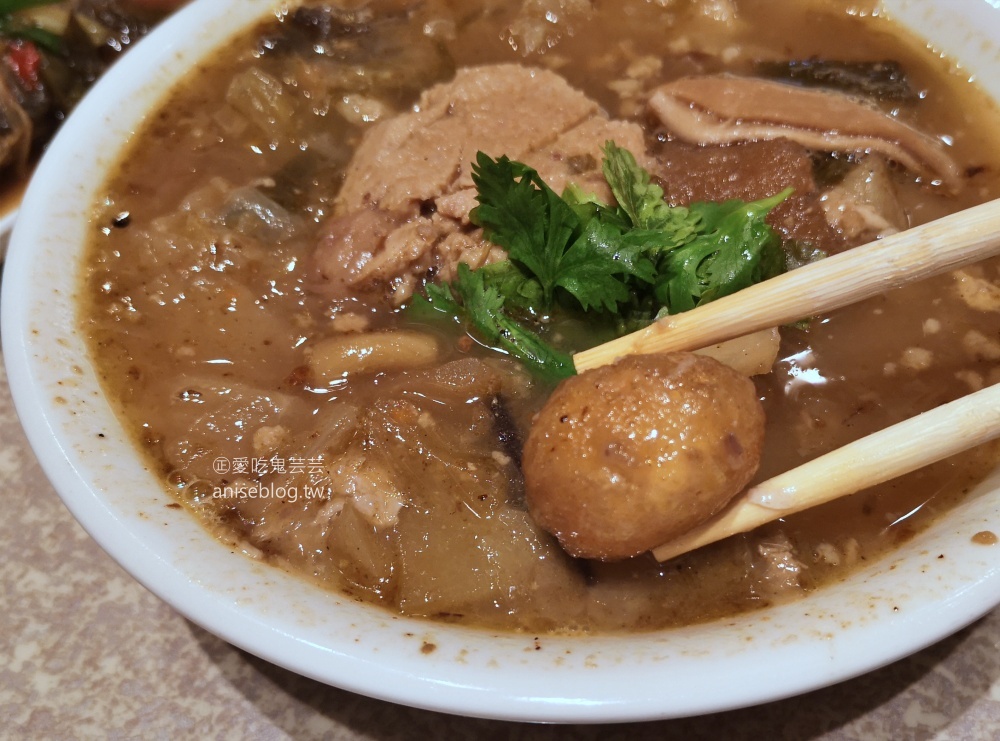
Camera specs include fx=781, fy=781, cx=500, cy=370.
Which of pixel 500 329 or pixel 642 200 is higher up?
pixel 642 200

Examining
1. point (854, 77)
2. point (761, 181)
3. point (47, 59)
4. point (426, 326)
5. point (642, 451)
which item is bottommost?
point (426, 326)

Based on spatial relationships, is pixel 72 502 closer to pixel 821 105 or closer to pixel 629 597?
pixel 629 597

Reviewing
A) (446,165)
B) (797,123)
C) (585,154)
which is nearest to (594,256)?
(585,154)

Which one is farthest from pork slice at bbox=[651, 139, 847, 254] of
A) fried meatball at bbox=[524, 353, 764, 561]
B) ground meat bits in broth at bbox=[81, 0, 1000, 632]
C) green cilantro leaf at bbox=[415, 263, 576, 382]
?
fried meatball at bbox=[524, 353, 764, 561]

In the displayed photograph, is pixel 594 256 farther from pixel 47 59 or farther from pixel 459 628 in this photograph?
pixel 47 59

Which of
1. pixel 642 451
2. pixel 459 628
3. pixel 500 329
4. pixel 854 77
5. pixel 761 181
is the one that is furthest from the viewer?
pixel 854 77

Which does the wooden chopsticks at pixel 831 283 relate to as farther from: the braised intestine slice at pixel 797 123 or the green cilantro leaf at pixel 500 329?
the braised intestine slice at pixel 797 123
